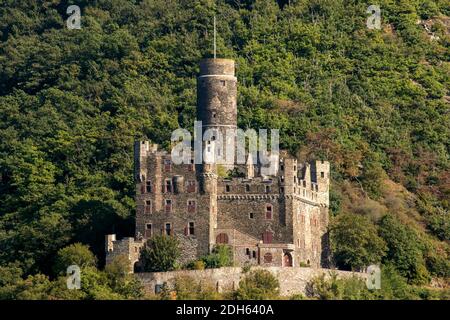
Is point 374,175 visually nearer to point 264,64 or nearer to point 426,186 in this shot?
point 426,186

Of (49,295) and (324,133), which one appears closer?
(49,295)

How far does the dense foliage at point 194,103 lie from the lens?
124562 millimetres

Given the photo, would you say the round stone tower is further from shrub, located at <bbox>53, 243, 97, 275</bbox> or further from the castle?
shrub, located at <bbox>53, 243, 97, 275</bbox>

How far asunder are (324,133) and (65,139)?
51.2 ft

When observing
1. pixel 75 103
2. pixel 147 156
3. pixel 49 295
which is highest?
pixel 75 103

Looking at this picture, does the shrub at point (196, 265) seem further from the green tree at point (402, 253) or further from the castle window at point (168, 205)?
the green tree at point (402, 253)

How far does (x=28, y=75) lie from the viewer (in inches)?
6132

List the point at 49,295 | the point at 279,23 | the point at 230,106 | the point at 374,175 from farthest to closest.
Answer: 1. the point at 279,23
2. the point at 374,175
3. the point at 230,106
4. the point at 49,295

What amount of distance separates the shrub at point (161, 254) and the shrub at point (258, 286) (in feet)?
13.6

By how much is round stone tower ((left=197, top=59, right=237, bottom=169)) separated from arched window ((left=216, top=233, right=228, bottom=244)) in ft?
20.9

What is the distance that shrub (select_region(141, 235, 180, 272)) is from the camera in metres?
113

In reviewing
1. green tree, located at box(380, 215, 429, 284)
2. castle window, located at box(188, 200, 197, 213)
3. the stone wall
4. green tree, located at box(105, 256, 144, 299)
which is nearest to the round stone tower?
castle window, located at box(188, 200, 197, 213)

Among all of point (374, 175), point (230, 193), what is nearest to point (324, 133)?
point (374, 175)

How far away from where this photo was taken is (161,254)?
11275cm
